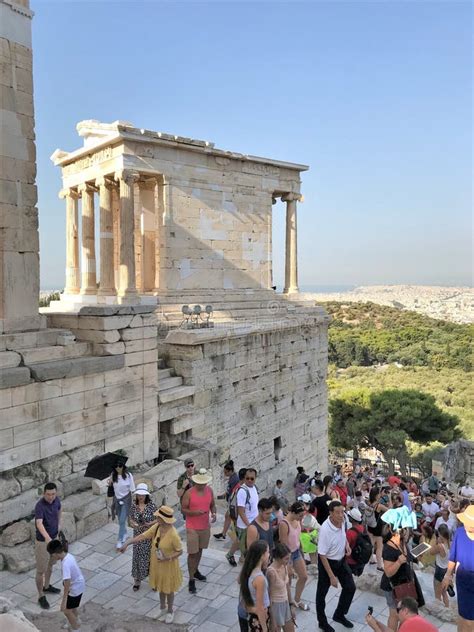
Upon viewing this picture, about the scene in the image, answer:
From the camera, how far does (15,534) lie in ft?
20.9

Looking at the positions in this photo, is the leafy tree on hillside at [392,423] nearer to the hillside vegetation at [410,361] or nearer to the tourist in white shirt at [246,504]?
the hillside vegetation at [410,361]

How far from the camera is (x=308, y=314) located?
1591 centimetres

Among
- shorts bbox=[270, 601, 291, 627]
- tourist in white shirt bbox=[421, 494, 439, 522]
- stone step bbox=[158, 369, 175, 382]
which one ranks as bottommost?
tourist in white shirt bbox=[421, 494, 439, 522]

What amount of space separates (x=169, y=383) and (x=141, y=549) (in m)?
5.11

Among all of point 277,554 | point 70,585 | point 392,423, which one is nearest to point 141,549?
point 70,585

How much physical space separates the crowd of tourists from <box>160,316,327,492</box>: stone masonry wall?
159 inches

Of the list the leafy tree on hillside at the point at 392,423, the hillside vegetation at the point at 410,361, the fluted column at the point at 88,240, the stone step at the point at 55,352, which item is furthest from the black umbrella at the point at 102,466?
the hillside vegetation at the point at 410,361

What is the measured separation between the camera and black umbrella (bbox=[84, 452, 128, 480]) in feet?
23.0

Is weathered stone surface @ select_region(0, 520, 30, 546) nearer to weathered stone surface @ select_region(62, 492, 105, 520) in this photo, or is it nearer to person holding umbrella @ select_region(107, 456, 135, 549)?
weathered stone surface @ select_region(62, 492, 105, 520)

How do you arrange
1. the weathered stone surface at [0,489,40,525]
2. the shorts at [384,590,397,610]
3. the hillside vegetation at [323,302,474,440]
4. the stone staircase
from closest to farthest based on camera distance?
the shorts at [384,590,397,610] → the weathered stone surface at [0,489,40,525] → the stone staircase → the hillside vegetation at [323,302,474,440]

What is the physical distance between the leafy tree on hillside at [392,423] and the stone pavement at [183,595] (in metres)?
17.3

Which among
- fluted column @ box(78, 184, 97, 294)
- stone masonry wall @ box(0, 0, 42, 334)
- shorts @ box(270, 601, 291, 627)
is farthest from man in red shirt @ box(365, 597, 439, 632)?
fluted column @ box(78, 184, 97, 294)

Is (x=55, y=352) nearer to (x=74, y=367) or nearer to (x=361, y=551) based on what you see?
(x=74, y=367)

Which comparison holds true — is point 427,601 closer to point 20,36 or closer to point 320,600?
point 320,600
